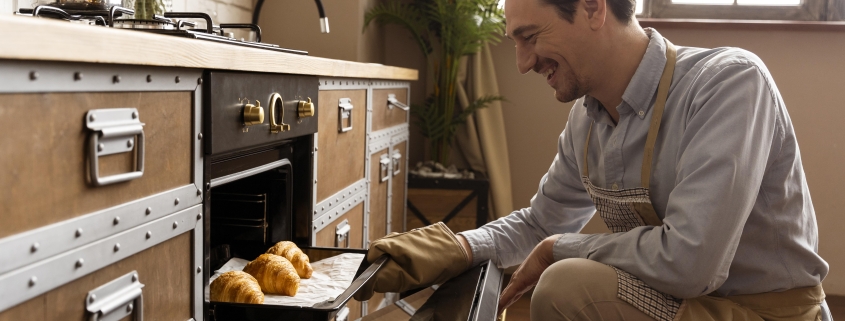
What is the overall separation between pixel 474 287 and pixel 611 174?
1.33 ft

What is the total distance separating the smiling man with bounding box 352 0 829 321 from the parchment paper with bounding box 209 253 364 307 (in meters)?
0.06

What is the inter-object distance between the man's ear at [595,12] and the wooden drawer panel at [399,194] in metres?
1.32

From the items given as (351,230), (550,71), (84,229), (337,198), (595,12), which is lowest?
(351,230)

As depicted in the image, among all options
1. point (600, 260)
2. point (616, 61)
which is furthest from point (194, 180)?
point (616, 61)

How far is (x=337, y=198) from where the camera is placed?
1865 millimetres

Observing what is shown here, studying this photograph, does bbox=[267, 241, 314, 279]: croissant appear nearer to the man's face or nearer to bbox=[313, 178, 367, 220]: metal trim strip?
bbox=[313, 178, 367, 220]: metal trim strip

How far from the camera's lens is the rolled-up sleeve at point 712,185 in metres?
1.20

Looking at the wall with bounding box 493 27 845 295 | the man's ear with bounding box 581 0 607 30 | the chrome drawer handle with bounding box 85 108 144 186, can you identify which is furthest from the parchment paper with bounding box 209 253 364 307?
the wall with bounding box 493 27 845 295

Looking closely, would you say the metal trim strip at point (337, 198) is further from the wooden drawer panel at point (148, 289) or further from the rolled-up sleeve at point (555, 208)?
the wooden drawer panel at point (148, 289)

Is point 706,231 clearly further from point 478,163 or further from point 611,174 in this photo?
point 478,163

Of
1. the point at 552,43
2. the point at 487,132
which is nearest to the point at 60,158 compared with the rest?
the point at 552,43

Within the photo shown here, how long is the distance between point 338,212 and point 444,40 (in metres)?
1.58

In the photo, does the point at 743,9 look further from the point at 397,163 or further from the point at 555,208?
the point at 555,208

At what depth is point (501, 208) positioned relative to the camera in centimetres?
350
